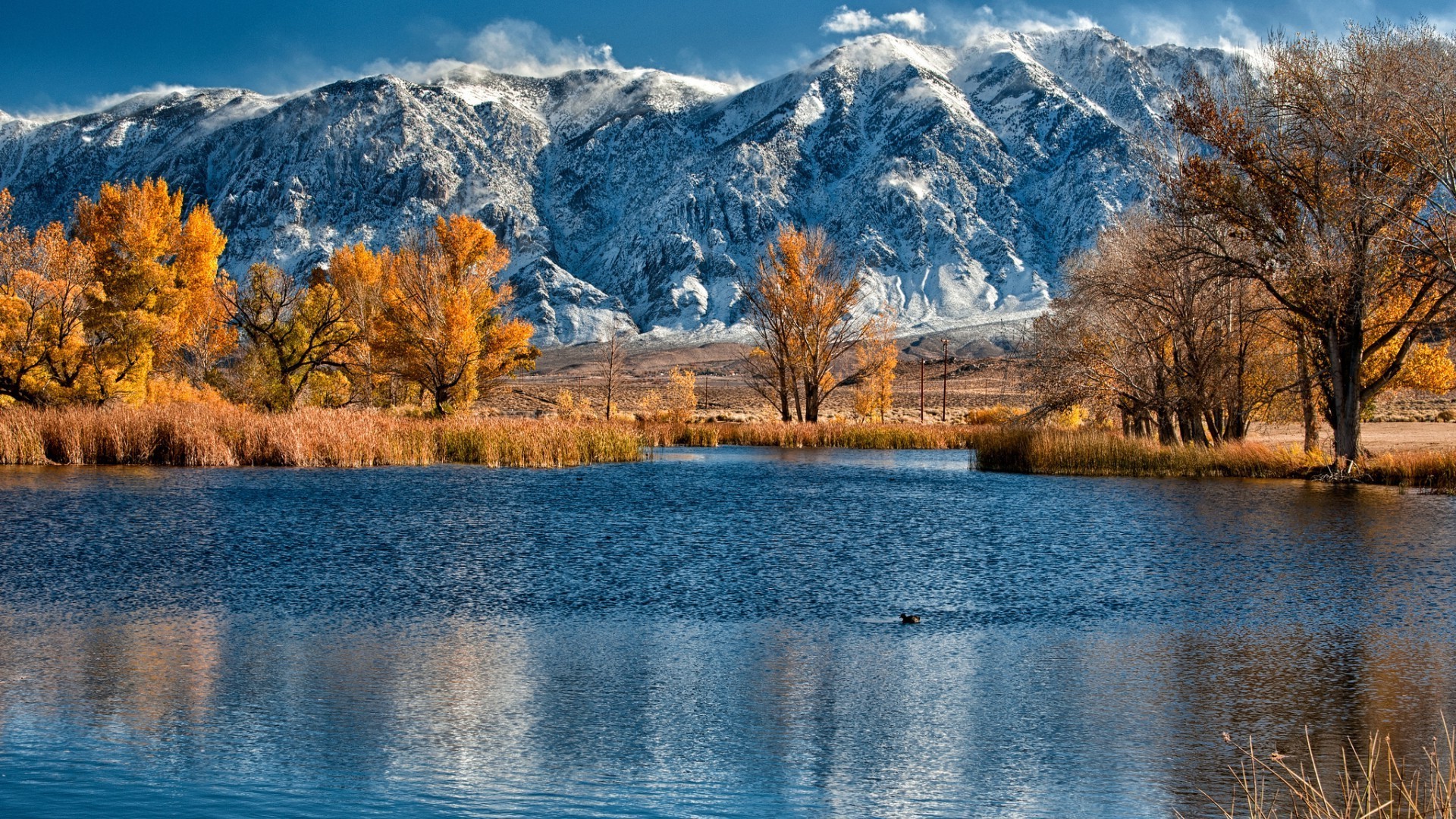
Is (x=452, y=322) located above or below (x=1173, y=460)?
above

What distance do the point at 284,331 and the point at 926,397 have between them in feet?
272

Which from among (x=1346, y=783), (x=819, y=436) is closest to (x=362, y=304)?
(x=819, y=436)

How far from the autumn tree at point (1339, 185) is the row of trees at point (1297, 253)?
Result: 0.05 meters

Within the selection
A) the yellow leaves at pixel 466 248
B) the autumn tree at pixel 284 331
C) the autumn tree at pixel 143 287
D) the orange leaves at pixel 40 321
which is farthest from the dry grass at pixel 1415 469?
the orange leaves at pixel 40 321

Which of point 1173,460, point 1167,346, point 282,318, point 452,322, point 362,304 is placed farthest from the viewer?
point 362,304

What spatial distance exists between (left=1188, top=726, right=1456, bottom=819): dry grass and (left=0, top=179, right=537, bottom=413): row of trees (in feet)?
142

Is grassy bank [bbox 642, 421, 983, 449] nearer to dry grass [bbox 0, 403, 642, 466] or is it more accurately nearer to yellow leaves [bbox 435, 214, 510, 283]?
yellow leaves [bbox 435, 214, 510, 283]

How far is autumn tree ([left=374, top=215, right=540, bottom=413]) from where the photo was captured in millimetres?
48438

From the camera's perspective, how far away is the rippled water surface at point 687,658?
24.7 ft

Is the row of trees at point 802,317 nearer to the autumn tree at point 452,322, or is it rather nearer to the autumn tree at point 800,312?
the autumn tree at point 800,312

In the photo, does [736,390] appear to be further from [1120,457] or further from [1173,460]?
[1173,460]

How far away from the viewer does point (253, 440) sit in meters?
35.6

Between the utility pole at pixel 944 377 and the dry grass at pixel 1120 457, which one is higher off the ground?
the utility pole at pixel 944 377

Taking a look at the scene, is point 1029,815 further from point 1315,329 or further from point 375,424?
point 375,424
